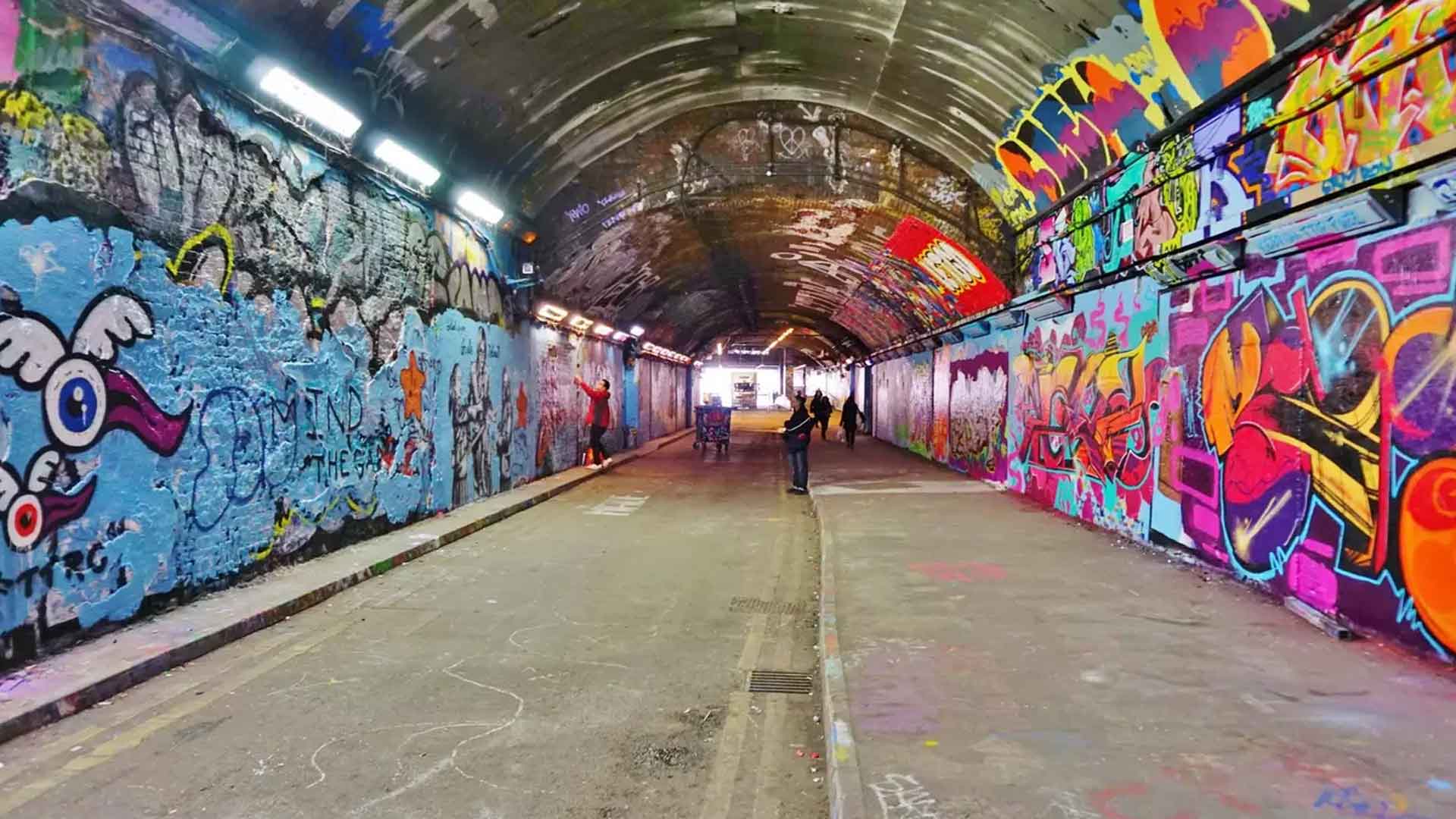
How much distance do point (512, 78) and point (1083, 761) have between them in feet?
31.7

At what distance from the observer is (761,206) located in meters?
15.0

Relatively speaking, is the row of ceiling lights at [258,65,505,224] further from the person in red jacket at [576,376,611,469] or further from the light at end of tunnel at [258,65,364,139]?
the person in red jacket at [576,376,611,469]

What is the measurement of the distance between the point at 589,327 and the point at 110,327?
13441mm

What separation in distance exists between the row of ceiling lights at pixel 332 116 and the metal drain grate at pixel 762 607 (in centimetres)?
617

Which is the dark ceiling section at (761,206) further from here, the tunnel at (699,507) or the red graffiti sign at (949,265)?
Answer: the tunnel at (699,507)

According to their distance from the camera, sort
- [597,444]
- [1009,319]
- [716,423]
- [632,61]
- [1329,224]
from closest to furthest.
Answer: [1329,224]
[632,61]
[1009,319]
[597,444]
[716,423]

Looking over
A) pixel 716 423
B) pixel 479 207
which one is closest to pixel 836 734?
pixel 479 207

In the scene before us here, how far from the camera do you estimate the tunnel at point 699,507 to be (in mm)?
3895

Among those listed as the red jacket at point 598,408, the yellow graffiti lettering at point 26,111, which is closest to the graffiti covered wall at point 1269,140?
the yellow graffiti lettering at point 26,111

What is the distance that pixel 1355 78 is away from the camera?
208 inches

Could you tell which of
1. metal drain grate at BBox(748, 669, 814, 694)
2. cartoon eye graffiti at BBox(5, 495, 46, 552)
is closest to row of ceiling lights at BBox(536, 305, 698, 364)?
cartoon eye graffiti at BBox(5, 495, 46, 552)

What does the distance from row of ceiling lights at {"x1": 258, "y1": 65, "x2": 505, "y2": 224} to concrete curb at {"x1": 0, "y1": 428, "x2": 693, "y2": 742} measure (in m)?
4.47

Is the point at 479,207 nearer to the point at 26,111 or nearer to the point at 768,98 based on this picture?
the point at 768,98

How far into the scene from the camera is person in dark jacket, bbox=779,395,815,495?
1410cm
